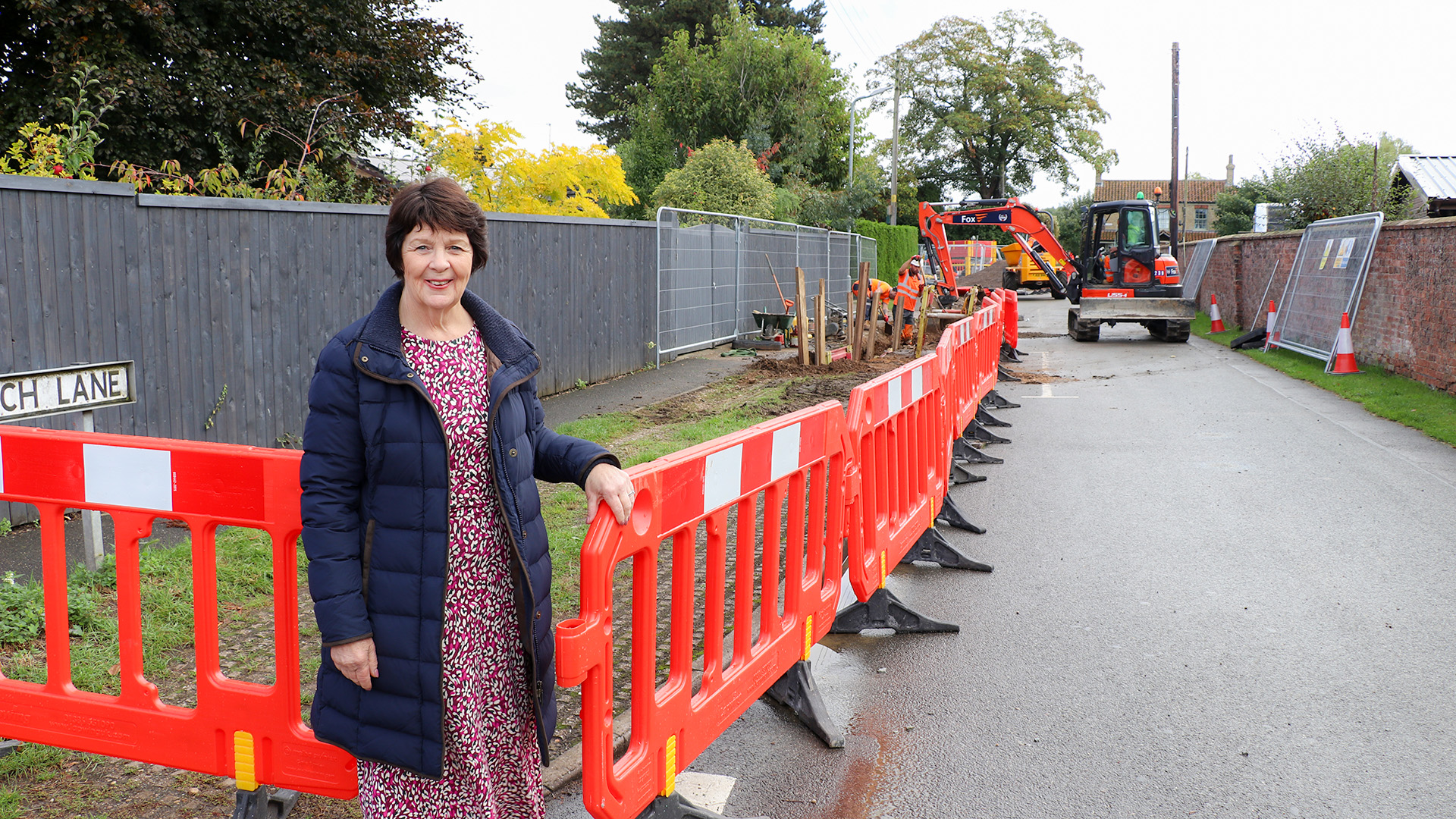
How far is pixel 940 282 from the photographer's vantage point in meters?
23.3

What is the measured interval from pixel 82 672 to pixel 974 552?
186 inches

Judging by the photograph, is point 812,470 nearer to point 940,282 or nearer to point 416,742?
point 416,742

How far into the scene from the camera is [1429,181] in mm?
28500

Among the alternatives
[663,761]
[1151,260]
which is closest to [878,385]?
[663,761]

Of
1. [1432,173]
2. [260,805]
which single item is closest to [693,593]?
[260,805]

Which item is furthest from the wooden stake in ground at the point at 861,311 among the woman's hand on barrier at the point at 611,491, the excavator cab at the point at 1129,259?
the woman's hand on barrier at the point at 611,491

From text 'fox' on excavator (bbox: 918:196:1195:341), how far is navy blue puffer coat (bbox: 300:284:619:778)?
66.7 feet

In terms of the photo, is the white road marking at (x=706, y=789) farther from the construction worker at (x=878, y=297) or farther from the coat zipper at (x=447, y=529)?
the construction worker at (x=878, y=297)

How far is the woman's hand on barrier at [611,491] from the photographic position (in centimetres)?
265

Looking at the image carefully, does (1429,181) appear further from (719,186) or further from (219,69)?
(219,69)

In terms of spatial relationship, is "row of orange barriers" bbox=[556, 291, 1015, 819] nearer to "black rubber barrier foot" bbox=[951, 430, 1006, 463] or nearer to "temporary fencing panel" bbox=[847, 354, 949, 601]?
"temporary fencing panel" bbox=[847, 354, 949, 601]

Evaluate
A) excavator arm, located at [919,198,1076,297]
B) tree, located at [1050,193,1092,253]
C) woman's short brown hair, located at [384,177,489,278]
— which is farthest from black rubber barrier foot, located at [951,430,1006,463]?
tree, located at [1050,193,1092,253]

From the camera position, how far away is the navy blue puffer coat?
7.92ft

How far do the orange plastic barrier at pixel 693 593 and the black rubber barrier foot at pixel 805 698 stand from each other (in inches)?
2.8
